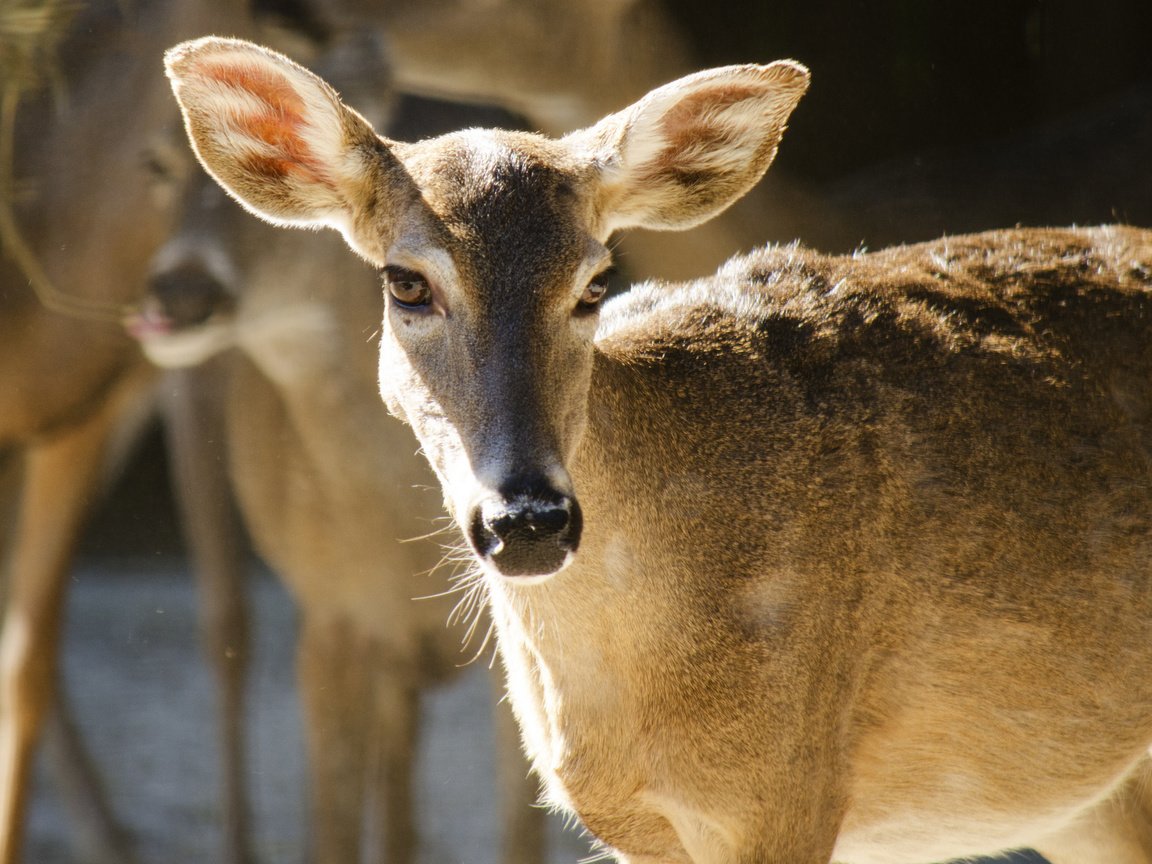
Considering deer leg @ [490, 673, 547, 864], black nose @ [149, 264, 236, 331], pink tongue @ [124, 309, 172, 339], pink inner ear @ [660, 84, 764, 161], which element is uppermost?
pink inner ear @ [660, 84, 764, 161]

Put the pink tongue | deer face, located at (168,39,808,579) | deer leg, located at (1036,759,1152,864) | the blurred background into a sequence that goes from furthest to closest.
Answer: the blurred background
the pink tongue
deer leg, located at (1036,759,1152,864)
deer face, located at (168,39,808,579)

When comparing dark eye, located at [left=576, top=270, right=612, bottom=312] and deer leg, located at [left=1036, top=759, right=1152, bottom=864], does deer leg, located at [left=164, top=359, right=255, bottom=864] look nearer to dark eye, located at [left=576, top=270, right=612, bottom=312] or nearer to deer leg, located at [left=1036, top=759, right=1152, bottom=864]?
dark eye, located at [left=576, top=270, right=612, bottom=312]

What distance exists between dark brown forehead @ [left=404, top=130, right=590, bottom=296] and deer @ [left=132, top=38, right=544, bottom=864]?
2.57m

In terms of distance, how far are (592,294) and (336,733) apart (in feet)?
10.1

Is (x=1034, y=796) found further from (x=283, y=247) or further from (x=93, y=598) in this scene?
(x=93, y=598)

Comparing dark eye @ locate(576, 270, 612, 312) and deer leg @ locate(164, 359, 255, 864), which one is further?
deer leg @ locate(164, 359, 255, 864)

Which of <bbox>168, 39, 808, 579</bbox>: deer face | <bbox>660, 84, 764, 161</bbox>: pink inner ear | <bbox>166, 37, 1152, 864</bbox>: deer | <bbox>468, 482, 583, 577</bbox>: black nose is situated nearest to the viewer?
<bbox>468, 482, 583, 577</bbox>: black nose

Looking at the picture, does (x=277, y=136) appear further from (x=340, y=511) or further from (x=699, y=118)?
(x=340, y=511)

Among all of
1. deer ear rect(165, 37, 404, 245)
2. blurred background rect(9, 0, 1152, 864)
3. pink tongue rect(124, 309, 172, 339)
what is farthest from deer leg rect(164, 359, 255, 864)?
deer ear rect(165, 37, 404, 245)

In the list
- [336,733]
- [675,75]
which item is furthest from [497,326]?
[336,733]

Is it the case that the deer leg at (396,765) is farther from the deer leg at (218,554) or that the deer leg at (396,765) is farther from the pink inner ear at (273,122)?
the pink inner ear at (273,122)

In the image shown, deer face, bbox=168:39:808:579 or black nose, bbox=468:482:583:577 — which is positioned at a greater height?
deer face, bbox=168:39:808:579

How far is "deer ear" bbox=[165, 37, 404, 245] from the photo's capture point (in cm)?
299

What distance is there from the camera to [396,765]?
5707 mm
